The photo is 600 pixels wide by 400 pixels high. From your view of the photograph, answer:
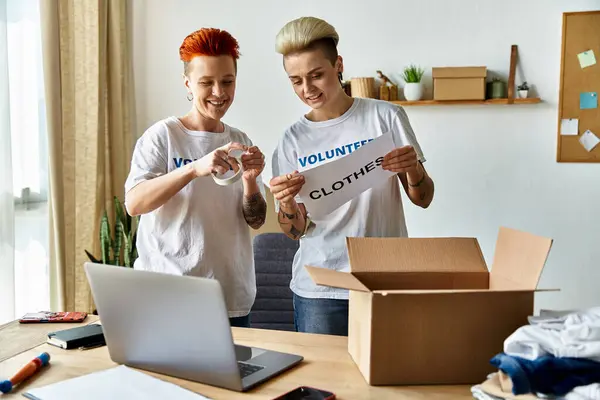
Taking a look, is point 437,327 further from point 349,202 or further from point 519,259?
point 349,202

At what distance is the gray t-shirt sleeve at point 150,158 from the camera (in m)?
1.75

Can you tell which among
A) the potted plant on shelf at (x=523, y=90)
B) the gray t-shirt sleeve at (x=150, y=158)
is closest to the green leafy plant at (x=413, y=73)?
the potted plant on shelf at (x=523, y=90)

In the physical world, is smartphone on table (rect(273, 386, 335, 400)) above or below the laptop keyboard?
above

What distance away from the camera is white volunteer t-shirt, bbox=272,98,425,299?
1.85m

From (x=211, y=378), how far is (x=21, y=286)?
82.6 inches

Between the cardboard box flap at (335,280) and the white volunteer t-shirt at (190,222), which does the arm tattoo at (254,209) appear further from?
the cardboard box flap at (335,280)

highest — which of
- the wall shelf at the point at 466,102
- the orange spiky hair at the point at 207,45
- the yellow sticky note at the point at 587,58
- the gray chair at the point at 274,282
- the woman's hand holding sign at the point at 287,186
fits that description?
the yellow sticky note at the point at 587,58

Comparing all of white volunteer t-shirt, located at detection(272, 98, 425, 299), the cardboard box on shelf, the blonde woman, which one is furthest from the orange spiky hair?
the cardboard box on shelf

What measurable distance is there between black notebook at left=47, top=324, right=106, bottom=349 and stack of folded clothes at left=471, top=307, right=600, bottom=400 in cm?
96

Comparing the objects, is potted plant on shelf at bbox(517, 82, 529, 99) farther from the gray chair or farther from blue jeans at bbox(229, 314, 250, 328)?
blue jeans at bbox(229, 314, 250, 328)

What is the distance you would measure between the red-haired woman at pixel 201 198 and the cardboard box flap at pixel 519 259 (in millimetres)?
715

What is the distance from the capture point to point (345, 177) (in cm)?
171

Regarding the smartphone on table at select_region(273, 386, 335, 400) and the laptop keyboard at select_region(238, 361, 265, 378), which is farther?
the laptop keyboard at select_region(238, 361, 265, 378)

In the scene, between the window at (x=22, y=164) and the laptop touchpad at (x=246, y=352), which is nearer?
the laptop touchpad at (x=246, y=352)
